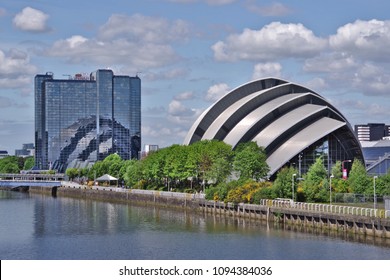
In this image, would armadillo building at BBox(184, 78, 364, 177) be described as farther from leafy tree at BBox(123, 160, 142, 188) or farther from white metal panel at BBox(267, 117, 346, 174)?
leafy tree at BBox(123, 160, 142, 188)

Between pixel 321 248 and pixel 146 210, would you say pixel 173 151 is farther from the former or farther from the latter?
pixel 321 248

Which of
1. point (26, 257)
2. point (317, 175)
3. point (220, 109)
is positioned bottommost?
point (26, 257)

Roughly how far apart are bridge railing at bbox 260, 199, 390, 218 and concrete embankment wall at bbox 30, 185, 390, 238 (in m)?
0.22

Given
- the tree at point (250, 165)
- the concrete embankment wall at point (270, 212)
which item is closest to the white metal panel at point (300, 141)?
the tree at point (250, 165)

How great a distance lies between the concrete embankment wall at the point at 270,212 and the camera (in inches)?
2248

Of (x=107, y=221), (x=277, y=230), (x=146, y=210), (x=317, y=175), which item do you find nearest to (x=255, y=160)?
(x=317, y=175)

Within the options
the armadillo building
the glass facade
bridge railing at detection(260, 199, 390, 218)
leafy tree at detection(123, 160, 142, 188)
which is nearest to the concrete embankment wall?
bridge railing at detection(260, 199, 390, 218)

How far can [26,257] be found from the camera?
50.6 meters

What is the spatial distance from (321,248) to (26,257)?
19526 millimetres

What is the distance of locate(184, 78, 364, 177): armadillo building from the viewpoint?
102500 millimetres

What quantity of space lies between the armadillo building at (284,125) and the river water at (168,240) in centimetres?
2474

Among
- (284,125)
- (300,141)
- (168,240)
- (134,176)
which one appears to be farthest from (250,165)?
(168,240)
